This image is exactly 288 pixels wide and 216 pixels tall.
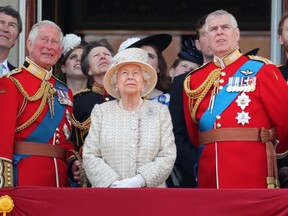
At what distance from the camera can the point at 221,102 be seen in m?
7.22

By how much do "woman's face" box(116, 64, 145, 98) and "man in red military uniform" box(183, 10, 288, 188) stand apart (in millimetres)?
453

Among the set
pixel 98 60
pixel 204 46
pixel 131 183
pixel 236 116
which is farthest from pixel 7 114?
pixel 204 46

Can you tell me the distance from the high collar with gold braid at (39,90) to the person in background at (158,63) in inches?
27.6

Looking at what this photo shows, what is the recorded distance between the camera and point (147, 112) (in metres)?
7.01

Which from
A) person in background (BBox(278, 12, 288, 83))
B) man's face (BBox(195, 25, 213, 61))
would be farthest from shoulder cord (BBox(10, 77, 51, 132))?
person in background (BBox(278, 12, 288, 83))

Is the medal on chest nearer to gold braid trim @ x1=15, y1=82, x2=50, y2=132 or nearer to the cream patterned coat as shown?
the cream patterned coat

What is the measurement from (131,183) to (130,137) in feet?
1.03

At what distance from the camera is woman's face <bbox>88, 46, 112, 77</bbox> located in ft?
26.6

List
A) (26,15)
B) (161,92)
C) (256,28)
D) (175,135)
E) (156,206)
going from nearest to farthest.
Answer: (156,206)
(175,135)
(161,92)
(26,15)
(256,28)

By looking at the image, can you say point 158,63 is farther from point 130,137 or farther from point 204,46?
point 130,137

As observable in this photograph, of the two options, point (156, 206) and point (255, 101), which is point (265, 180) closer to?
point (255, 101)

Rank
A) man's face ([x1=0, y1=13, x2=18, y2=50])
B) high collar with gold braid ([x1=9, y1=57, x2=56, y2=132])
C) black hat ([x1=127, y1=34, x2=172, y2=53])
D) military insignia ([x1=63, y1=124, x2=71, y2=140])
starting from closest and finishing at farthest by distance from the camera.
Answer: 1. high collar with gold braid ([x1=9, y1=57, x2=56, y2=132])
2. military insignia ([x1=63, y1=124, x2=71, y2=140])
3. man's face ([x1=0, y1=13, x2=18, y2=50])
4. black hat ([x1=127, y1=34, x2=172, y2=53])

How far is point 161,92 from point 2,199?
1970 millimetres

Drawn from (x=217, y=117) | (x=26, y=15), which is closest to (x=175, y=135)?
(x=217, y=117)
